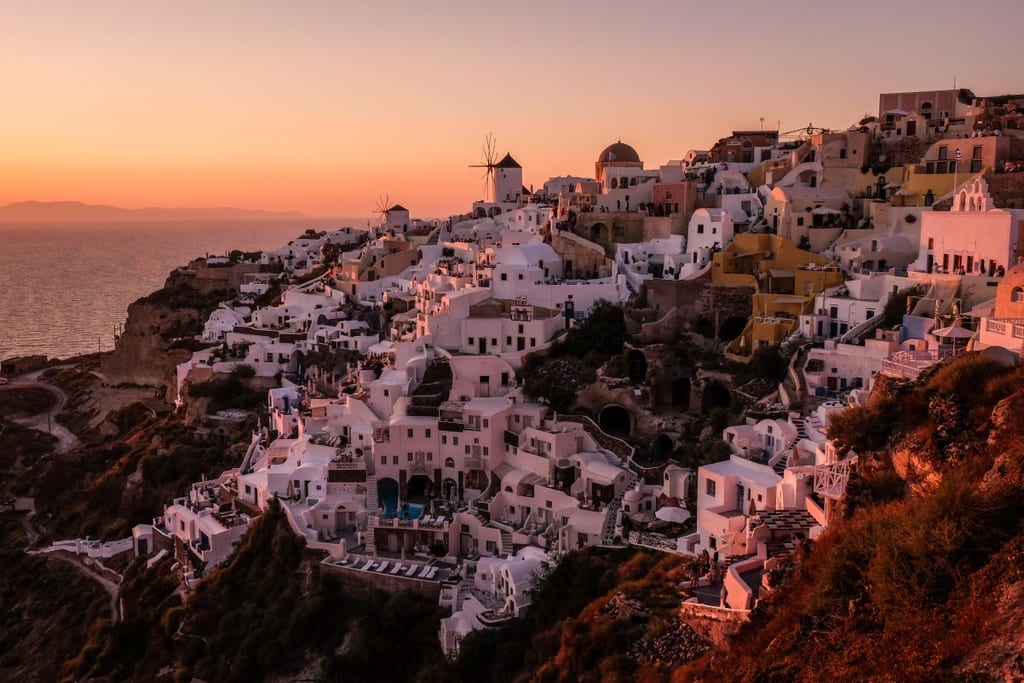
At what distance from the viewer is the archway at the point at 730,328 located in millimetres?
29031

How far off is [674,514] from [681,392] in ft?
24.3

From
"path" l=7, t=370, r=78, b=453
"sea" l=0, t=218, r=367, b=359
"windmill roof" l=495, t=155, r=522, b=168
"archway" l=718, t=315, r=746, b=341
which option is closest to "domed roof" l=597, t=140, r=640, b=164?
"windmill roof" l=495, t=155, r=522, b=168

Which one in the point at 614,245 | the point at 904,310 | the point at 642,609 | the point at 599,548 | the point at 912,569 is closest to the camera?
the point at 912,569

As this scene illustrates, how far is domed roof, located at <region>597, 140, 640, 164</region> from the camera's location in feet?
153

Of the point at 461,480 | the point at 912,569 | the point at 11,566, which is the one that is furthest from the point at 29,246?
the point at 912,569

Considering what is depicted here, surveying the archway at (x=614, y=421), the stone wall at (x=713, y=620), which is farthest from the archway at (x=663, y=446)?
the stone wall at (x=713, y=620)

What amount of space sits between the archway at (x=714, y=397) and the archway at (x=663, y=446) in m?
1.34

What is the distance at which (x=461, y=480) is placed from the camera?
2603 centimetres

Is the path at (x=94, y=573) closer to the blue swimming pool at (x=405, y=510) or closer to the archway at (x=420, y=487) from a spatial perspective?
the blue swimming pool at (x=405, y=510)

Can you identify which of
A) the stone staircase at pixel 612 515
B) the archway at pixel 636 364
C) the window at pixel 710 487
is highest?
the archway at pixel 636 364

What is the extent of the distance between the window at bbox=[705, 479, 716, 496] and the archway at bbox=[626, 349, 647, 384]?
828 centimetres

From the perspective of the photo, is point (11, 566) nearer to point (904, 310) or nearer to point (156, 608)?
point (156, 608)

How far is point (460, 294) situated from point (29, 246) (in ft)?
630

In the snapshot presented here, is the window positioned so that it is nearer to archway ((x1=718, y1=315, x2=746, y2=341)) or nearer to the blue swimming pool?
the blue swimming pool
